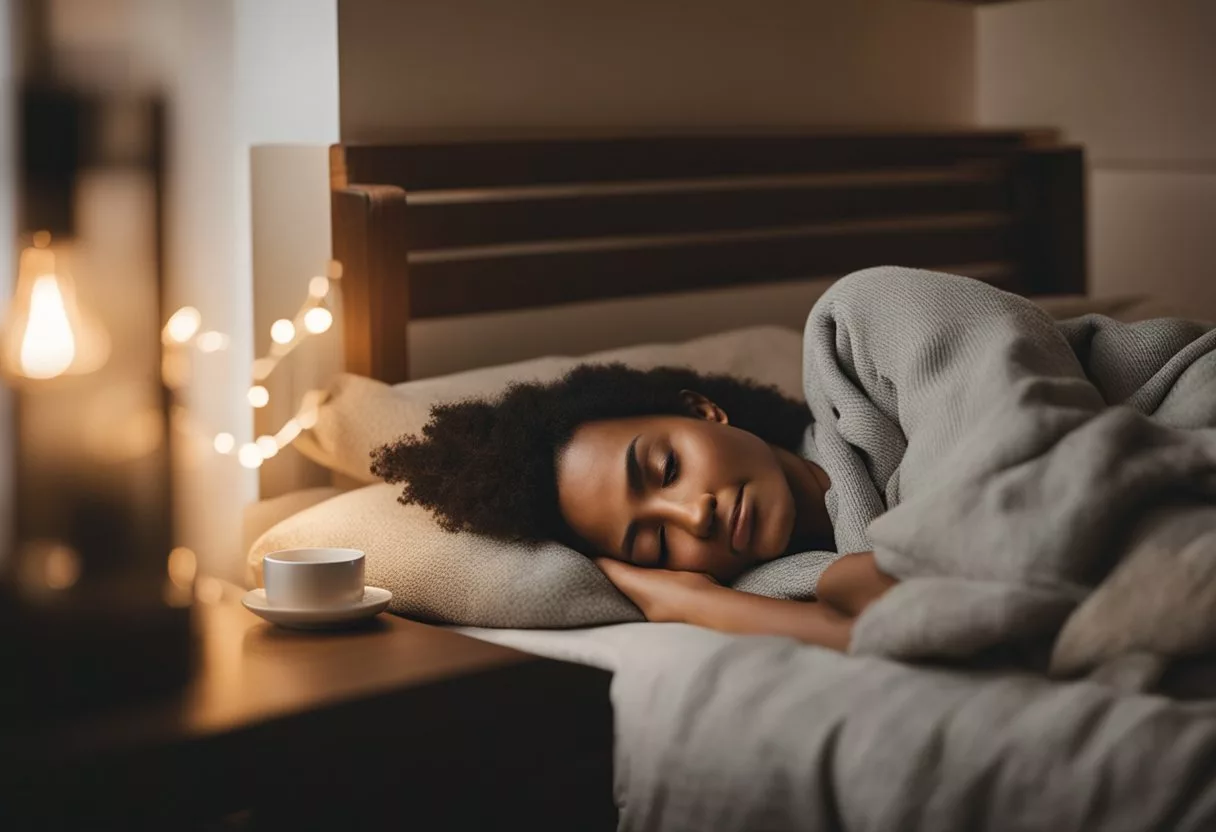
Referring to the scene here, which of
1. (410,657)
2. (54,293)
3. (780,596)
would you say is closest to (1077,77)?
(780,596)

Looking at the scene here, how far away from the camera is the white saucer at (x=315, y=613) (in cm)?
119

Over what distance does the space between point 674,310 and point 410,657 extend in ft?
3.66

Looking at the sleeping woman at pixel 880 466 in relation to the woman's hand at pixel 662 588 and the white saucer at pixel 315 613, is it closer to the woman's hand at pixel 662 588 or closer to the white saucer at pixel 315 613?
the woman's hand at pixel 662 588

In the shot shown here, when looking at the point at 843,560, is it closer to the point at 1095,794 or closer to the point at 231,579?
the point at 1095,794

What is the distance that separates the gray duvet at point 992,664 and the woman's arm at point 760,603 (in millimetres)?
48

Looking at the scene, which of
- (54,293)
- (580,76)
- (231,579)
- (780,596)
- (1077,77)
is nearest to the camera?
(54,293)

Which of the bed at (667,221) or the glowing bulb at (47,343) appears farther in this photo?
the bed at (667,221)

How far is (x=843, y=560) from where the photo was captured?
1.12 metres

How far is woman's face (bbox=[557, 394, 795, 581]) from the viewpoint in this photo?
1239mm

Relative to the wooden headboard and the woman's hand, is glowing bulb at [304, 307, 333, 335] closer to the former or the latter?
the wooden headboard

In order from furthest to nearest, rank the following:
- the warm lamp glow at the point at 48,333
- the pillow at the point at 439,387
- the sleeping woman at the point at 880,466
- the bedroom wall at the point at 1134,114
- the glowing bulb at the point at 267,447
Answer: the bedroom wall at the point at 1134,114
the glowing bulb at the point at 267,447
the pillow at the point at 439,387
the sleeping woman at the point at 880,466
the warm lamp glow at the point at 48,333

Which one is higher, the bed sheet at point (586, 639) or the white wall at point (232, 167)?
the white wall at point (232, 167)

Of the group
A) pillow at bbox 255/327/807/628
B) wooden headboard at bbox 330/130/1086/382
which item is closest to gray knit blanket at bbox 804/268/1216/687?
pillow at bbox 255/327/807/628

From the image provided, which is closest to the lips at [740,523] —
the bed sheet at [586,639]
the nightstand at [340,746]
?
the bed sheet at [586,639]
